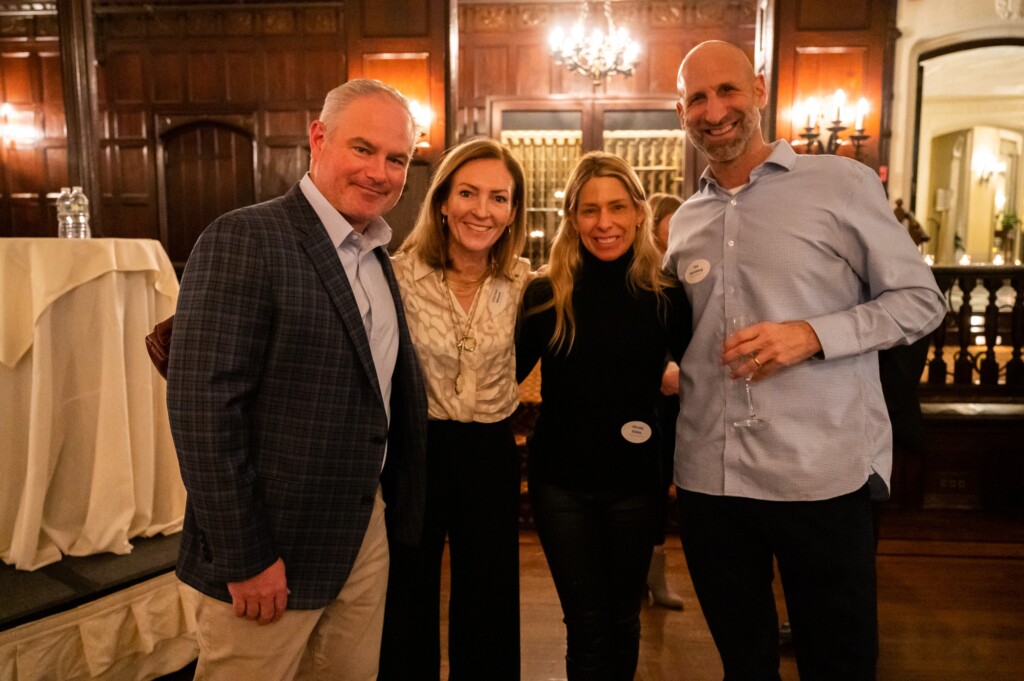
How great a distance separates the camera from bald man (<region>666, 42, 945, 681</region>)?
158cm

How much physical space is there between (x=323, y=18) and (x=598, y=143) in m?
3.65

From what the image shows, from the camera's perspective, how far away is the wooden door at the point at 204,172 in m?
8.81

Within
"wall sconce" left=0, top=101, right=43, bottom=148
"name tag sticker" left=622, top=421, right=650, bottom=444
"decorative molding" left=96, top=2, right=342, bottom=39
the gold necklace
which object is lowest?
"name tag sticker" left=622, top=421, right=650, bottom=444

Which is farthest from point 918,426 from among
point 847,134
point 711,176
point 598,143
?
point 598,143

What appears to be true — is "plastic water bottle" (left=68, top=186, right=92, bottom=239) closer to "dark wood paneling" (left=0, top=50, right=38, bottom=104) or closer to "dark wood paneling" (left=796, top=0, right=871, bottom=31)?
"dark wood paneling" (left=796, top=0, right=871, bottom=31)

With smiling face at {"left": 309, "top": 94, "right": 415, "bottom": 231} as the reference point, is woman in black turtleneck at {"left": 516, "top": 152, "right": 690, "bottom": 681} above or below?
below

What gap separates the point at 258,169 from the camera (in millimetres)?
8688

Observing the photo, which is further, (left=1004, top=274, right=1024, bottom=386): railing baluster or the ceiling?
the ceiling

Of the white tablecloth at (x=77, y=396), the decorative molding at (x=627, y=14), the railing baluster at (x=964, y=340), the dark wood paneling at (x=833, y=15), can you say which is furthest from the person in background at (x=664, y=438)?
the decorative molding at (x=627, y=14)

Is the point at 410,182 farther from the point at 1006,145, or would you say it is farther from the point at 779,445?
the point at 1006,145

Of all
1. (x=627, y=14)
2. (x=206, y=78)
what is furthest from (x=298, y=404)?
(x=206, y=78)

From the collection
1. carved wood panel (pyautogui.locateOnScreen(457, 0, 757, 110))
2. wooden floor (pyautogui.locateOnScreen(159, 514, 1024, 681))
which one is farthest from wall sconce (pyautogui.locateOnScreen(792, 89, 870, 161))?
wooden floor (pyautogui.locateOnScreen(159, 514, 1024, 681))

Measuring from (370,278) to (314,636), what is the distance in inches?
33.2

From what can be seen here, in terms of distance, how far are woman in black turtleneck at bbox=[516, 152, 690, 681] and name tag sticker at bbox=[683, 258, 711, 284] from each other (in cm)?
11
